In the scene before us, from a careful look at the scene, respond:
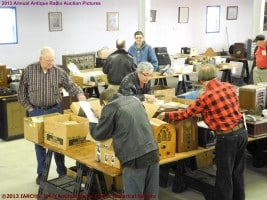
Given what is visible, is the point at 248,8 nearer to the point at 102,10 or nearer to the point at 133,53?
the point at 102,10

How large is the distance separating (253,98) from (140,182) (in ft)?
7.65

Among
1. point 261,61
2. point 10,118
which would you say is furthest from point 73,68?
point 261,61

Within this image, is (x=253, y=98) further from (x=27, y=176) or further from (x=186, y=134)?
(x=27, y=176)

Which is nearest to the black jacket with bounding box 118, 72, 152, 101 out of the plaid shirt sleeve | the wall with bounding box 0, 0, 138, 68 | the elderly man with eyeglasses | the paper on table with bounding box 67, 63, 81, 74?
the elderly man with eyeglasses

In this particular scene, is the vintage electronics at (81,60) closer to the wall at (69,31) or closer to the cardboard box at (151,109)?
the wall at (69,31)

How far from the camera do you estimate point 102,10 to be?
11.6m

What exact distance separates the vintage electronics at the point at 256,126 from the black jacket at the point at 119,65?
2.29 metres

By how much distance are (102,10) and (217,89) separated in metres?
8.15

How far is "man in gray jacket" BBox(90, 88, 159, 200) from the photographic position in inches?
127

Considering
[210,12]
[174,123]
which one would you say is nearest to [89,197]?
[174,123]

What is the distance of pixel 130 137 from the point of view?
3.23m

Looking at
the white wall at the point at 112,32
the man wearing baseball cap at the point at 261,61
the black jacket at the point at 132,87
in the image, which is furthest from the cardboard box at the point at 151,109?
the white wall at the point at 112,32

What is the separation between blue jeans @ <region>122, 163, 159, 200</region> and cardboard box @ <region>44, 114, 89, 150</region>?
3.02 feet

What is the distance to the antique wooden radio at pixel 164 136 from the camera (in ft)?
12.7
